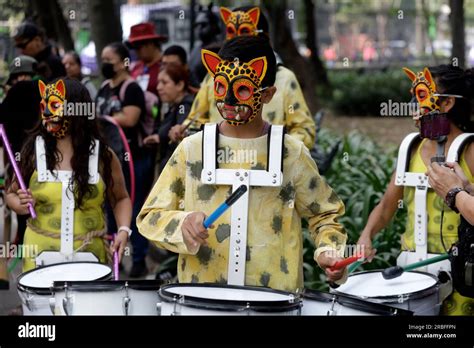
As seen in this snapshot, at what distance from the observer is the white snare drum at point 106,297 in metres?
3.98

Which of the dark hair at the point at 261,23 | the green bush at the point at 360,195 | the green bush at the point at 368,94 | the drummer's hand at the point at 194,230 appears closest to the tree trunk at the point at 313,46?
the green bush at the point at 368,94

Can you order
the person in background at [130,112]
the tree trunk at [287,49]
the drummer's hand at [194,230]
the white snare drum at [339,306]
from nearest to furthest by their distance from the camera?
1. the white snare drum at [339,306]
2. the drummer's hand at [194,230]
3. the person in background at [130,112]
4. the tree trunk at [287,49]

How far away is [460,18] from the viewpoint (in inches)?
379

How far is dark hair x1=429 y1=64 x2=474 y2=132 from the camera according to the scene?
495cm

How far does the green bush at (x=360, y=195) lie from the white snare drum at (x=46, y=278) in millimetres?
2207

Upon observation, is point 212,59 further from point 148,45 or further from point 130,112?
point 148,45

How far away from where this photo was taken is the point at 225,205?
379 cm

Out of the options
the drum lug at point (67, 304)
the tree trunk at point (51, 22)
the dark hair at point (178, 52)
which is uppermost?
the tree trunk at point (51, 22)

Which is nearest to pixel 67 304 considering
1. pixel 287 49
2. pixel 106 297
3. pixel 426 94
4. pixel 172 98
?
pixel 106 297

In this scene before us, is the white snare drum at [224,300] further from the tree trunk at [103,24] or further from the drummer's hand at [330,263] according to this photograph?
the tree trunk at [103,24]

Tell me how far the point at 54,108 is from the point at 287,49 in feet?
40.3

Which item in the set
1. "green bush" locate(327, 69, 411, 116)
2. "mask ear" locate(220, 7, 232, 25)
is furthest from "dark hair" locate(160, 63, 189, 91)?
"green bush" locate(327, 69, 411, 116)

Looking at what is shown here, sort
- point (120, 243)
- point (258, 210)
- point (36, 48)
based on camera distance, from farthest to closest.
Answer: point (36, 48)
point (120, 243)
point (258, 210)

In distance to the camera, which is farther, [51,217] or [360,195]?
[360,195]
